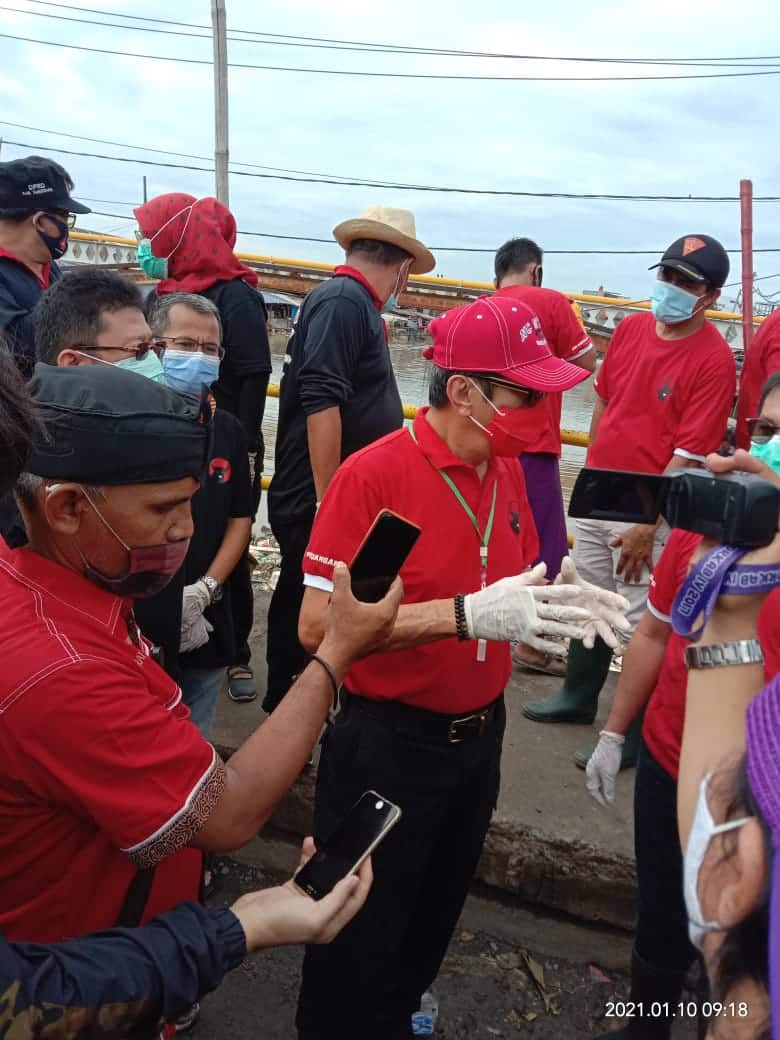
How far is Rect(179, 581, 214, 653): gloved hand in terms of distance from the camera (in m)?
2.46

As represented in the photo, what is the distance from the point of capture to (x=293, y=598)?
3162 mm

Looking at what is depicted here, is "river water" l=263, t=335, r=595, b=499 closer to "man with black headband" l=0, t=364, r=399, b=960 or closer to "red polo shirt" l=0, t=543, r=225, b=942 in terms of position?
"man with black headband" l=0, t=364, r=399, b=960

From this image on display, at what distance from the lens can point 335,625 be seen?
4.86 feet

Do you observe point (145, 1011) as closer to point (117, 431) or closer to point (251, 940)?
point (251, 940)

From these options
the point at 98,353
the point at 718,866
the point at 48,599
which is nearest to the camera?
the point at 718,866

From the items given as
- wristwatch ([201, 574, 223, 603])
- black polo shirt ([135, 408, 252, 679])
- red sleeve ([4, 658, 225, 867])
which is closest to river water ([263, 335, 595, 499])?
black polo shirt ([135, 408, 252, 679])

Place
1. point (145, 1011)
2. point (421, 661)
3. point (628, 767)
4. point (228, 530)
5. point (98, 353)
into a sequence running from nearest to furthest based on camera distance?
point (145, 1011) < point (421, 661) < point (98, 353) < point (228, 530) < point (628, 767)

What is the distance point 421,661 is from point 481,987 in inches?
55.7

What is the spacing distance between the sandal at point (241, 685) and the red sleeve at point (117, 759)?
2347mm

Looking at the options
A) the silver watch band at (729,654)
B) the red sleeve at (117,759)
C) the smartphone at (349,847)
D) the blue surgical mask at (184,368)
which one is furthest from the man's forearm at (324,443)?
the silver watch band at (729,654)

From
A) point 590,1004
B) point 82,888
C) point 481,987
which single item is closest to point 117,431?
point 82,888

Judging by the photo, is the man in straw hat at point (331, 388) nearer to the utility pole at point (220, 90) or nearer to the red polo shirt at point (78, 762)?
the red polo shirt at point (78, 762)

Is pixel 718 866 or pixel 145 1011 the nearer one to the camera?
pixel 718 866

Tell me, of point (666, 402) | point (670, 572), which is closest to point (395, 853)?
point (670, 572)
